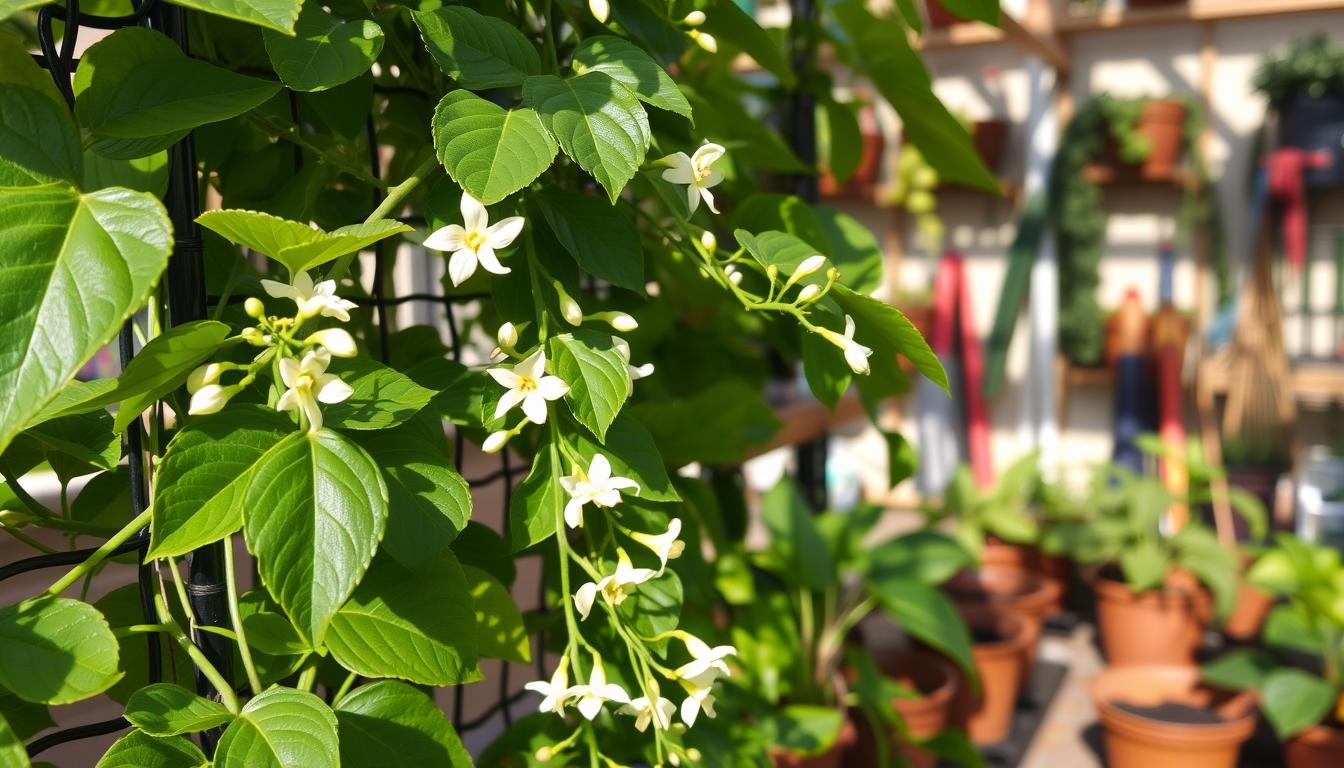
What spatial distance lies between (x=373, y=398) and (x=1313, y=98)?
2.80 metres

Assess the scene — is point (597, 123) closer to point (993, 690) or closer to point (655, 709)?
point (655, 709)

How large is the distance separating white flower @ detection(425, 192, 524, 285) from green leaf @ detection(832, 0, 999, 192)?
1.20 feet

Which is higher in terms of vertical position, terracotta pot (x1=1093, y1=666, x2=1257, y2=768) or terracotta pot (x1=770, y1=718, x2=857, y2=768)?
terracotta pot (x1=770, y1=718, x2=857, y2=768)

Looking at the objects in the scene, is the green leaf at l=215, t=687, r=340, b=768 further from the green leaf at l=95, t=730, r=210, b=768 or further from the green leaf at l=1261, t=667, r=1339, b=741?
the green leaf at l=1261, t=667, r=1339, b=741

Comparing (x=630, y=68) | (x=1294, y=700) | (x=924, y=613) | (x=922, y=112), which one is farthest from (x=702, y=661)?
(x=1294, y=700)

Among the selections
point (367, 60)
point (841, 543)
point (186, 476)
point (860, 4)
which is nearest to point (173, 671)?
point (186, 476)

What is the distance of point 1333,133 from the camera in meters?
2.54

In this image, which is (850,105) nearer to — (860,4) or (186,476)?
(860,4)

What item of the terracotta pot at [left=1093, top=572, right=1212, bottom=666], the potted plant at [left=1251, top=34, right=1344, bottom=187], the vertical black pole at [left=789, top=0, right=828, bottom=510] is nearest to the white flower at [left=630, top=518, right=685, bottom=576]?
the vertical black pole at [left=789, top=0, right=828, bottom=510]

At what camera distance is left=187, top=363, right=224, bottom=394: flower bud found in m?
0.35

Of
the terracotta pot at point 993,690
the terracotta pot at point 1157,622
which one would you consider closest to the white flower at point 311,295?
the terracotta pot at point 993,690

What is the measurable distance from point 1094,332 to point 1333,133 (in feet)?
2.43

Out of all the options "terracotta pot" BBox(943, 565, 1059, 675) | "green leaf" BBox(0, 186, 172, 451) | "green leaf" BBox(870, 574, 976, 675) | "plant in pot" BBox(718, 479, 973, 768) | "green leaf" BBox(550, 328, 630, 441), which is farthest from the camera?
"terracotta pot" BBox(943, 565, 1059, 675)

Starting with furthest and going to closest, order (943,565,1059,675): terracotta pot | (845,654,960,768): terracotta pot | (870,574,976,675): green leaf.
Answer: (943,565,1059,675): terracotta pot < (845,654,960,768): terracotta pot < (870,574,976,675): green leaf
